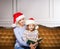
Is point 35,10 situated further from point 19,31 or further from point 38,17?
point 19,31

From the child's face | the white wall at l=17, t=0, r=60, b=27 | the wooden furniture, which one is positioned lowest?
the wooden furniture

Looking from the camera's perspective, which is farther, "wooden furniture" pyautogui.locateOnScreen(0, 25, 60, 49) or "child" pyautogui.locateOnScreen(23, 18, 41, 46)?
"wooden furniture" pyautogui.locateOnScreen(0, 25, 60, 49)

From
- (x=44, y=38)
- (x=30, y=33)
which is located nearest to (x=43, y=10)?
(x=44, y=38)

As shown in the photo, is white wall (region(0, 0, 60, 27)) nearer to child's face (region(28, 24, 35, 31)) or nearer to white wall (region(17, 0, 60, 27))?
white wall (region(17, 0, 60, 27))

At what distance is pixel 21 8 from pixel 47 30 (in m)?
0.58

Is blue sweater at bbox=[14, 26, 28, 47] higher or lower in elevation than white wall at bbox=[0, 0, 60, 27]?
lower

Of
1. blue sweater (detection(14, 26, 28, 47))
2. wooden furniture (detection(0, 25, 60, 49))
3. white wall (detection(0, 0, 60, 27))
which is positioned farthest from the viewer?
white wall (detection(0, 0, 60, 27))

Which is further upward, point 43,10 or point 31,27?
point 43,10

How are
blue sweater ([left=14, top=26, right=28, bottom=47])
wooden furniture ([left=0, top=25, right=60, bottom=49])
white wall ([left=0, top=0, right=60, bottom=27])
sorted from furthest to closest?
white wall ([left=0, top=0, right=60, bottom=27]) → wooden furniture ([left=0, top=25, right=60, bottom=49]) → blue sweater ([left=14, top=26, right=28, bottom=47])

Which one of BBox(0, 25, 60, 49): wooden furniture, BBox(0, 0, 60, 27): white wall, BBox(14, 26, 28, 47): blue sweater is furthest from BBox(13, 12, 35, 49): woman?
BBox(0, 0, 60, 27): white wall

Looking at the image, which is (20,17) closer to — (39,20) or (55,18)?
(39,20)

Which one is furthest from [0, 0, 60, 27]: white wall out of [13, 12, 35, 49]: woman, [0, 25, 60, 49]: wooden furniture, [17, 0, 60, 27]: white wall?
[13, 12, 35, 49]: woman

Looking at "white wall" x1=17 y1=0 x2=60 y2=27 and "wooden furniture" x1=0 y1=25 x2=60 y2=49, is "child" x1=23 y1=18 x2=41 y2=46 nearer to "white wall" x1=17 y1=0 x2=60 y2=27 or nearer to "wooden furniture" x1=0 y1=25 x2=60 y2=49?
"wooden furniture" x1=0 y1=25 x2=60 y2=49

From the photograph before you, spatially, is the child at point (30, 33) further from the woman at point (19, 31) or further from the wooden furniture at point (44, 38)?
the wooden furniture at point (44, 38)
